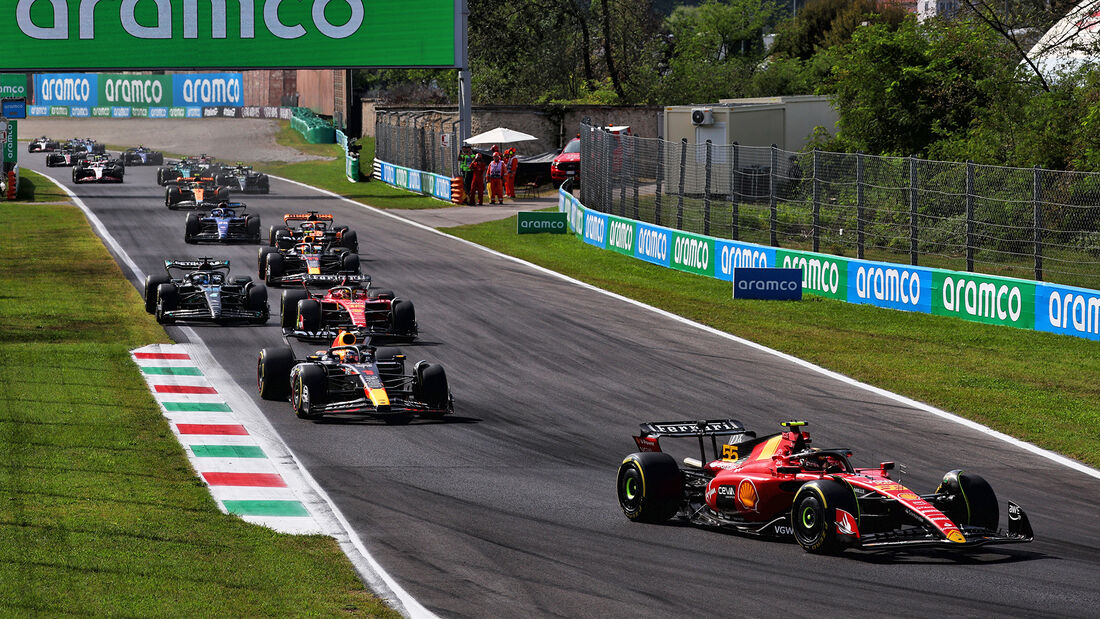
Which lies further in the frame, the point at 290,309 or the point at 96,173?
the point at 96,173

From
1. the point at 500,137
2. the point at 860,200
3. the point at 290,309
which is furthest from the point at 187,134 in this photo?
the point at 290,309

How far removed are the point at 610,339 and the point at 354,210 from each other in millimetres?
26843

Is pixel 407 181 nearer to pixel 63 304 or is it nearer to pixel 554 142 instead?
pixel 554 142

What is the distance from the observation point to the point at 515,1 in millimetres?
78500

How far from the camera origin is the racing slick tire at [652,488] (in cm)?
1122

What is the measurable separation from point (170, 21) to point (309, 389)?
37.3m

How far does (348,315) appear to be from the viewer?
21.5 m

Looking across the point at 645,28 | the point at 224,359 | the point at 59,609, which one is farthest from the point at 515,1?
the point at 59,609

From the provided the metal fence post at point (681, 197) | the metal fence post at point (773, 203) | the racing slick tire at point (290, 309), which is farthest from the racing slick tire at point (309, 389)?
the metal fence post at point (681, 197)

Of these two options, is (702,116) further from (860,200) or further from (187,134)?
(187,134)

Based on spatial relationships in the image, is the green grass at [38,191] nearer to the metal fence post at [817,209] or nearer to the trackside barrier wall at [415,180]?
the trackside barrier wall at [415,180]

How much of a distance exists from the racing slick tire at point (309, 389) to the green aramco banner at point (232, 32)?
1382 inches

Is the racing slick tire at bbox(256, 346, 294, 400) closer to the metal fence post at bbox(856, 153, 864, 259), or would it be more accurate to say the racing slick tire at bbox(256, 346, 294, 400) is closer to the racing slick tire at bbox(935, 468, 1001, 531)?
the racing slick tire at bbox(935, 468, 1001, 531)

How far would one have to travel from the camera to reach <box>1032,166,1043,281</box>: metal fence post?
69.5 ft
